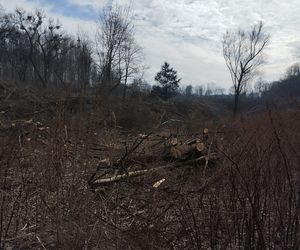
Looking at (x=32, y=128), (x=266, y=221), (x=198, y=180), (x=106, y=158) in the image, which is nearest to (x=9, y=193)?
(x=32, y=128)

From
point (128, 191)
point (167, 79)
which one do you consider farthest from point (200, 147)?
point (167, 79)

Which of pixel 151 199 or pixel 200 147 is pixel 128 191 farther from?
pixel 200 147

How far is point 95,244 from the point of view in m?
4.10

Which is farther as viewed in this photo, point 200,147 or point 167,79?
point 167,79

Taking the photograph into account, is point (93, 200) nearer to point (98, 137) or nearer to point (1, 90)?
point (98, 137)

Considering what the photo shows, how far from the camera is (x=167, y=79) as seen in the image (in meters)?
52.8

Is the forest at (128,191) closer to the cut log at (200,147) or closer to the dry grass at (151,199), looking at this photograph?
the dry grass at (151,199)

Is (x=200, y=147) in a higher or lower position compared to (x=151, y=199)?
lower

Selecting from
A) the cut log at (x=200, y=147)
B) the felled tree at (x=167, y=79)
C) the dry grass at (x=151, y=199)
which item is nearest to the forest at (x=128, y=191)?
the dry grass at (x=151, y=199)

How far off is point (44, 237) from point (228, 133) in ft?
8.70

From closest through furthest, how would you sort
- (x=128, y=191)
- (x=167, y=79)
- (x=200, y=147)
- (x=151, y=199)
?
(x=151, y=199)
(x=128, y=191)
(x=200, y=147)
(x=167, y=79)

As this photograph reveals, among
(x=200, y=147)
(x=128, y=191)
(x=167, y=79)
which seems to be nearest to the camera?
(x=128, y=191)

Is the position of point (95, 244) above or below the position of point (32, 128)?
below

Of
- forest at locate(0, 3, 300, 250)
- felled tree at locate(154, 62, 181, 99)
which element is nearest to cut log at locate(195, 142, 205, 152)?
forest at locate(0, 3, 300, 250)
